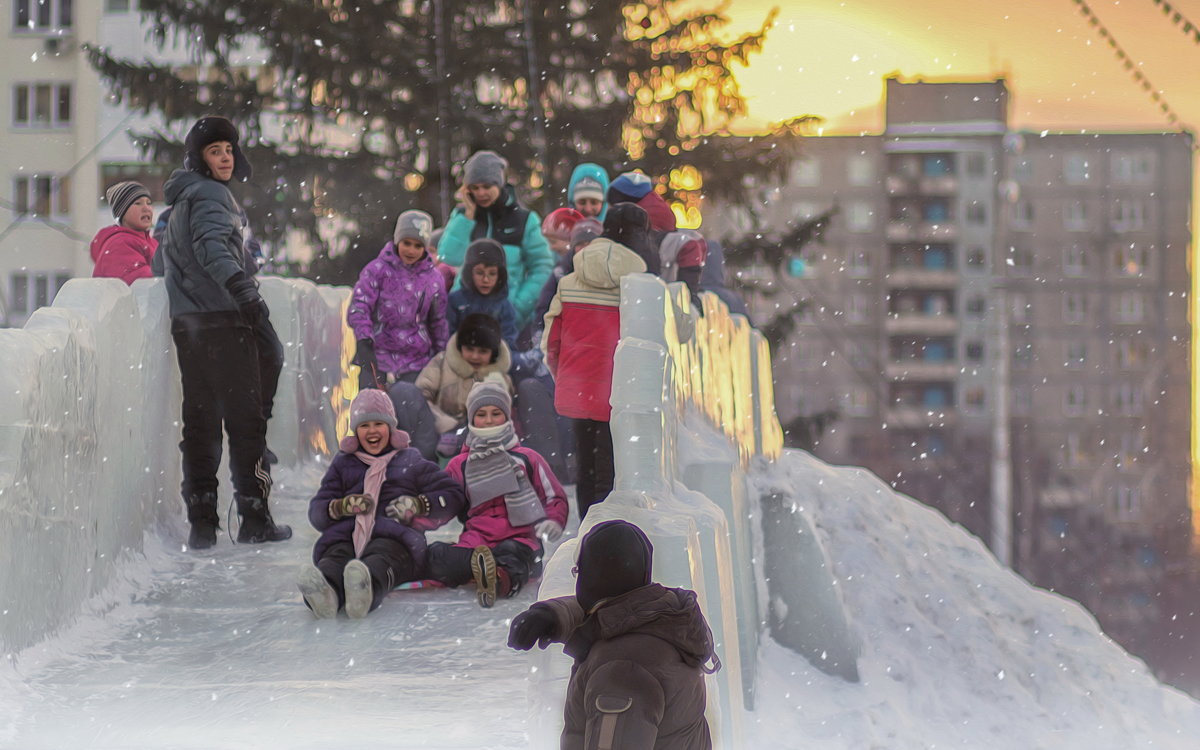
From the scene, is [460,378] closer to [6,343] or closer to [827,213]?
[6,343]

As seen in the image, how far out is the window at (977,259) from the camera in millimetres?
70562

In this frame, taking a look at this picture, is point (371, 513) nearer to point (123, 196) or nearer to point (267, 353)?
point (267, 353)

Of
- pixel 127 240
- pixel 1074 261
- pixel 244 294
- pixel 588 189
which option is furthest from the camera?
pixel 1074 261

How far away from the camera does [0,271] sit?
122 ft

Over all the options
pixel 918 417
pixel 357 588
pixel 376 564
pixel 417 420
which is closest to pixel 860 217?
pixel 918 417

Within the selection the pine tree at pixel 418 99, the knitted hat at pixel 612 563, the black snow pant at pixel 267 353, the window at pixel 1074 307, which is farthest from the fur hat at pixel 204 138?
the window at pixel 1074 307

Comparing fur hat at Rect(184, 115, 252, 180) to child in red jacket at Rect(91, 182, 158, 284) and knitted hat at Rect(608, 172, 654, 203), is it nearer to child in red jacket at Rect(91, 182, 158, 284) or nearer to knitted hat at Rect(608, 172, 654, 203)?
child in red jacket at Rect(91, 182, 158, 284)

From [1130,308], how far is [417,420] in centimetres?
6492

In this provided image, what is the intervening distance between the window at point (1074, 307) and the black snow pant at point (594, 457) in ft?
210

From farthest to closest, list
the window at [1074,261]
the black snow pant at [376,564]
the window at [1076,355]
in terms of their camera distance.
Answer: the window at [1074,261] < the window at [1076,355] < the black snow pant at [376,564]

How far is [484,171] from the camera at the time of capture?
8.87 metres

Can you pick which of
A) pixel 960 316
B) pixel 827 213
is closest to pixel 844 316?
pixel 960 316

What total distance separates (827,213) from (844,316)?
49547mm

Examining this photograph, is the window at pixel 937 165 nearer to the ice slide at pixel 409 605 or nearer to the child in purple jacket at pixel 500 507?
the ice slide at pixel 409 605
